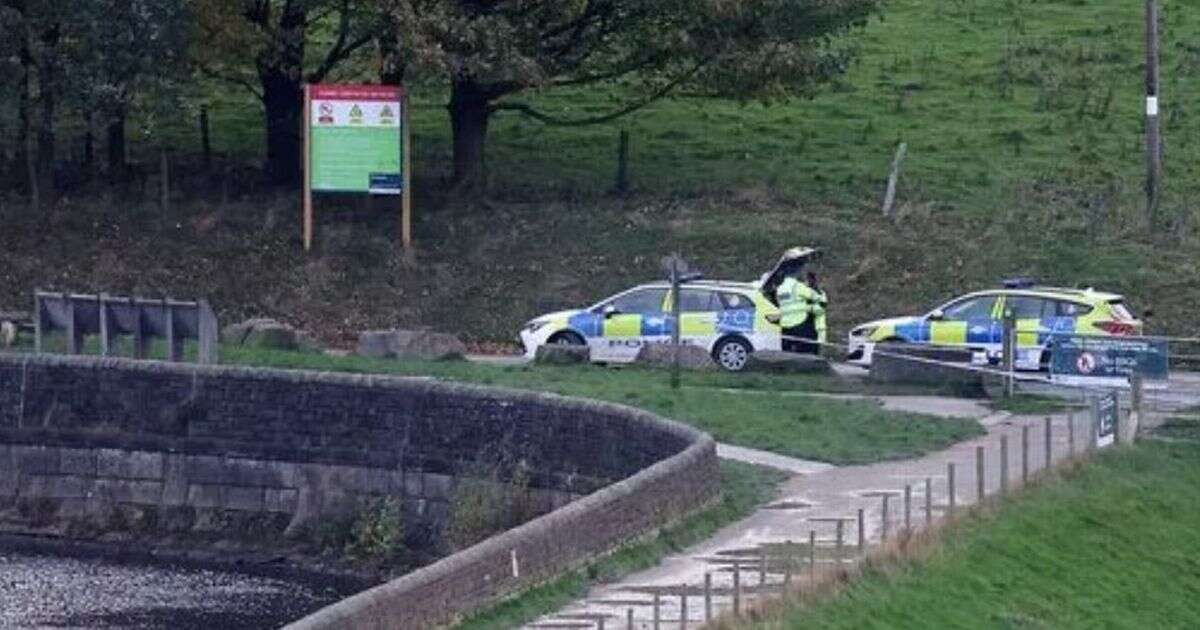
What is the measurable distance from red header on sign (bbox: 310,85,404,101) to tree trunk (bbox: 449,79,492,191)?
3.39 meters

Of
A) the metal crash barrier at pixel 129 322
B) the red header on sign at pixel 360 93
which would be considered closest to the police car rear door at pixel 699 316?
the metal crash barrier at pixel 129 322

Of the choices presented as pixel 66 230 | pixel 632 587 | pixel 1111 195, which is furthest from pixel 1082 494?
pixel 66 230

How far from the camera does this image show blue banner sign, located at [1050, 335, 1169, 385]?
31.4 metres

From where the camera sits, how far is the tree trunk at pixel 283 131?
163 ft

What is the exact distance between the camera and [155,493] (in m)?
35.1

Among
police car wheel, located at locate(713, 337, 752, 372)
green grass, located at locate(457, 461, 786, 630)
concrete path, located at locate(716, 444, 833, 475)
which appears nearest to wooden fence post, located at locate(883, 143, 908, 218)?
police car wheel, located at locate(713, 337, 752, 372)

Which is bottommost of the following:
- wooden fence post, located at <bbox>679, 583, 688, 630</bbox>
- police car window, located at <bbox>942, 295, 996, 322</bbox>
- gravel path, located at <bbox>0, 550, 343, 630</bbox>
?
gravel path, located at <bbox>0, 550, 343, 630</bbox>

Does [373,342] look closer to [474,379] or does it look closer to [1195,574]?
[474,379]

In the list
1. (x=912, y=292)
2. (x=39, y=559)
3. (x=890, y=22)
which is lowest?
(x=39, y=559)

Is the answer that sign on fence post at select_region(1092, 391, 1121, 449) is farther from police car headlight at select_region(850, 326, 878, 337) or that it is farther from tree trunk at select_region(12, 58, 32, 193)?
tree trunk at select_region(12, 58, 32, 193)

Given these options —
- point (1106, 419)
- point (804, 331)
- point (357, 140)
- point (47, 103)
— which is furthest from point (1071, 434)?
point (47, 103)

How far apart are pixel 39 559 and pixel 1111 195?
68.6 ft

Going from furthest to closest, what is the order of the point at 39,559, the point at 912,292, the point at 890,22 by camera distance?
1. the point at 890,22
2. the point at 912,292
3. the point at 39,559

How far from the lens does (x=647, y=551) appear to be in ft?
74.2
